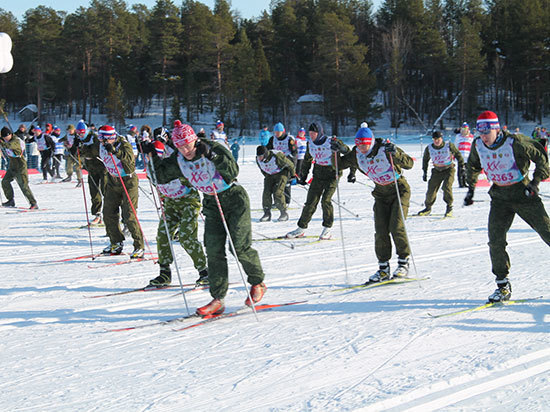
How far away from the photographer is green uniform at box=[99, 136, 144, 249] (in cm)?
798

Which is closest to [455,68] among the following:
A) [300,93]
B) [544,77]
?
[544,77]

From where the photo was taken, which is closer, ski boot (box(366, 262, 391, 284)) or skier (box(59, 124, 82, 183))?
ski boot (box(366, 262, 391, 284))

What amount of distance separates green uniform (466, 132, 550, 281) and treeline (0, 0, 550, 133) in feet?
146

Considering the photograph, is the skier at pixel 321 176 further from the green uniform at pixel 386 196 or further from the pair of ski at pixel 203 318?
the pair of ski at pixel 203 318

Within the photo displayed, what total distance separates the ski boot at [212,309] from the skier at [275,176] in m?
5.79

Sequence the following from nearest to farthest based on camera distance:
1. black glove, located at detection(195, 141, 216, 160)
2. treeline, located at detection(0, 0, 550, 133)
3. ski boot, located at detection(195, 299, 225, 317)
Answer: black glove, located at detection(195, 141, 216, 160)
ski boot, located at detection(195, 299, 225, 317)
treeline, located at detection(0, 0, 550, 133)

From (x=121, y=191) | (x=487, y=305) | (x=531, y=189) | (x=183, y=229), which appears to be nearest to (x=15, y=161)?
(x=121, y=191)

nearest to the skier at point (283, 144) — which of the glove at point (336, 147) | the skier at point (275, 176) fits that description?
the skier at point (275, 176)

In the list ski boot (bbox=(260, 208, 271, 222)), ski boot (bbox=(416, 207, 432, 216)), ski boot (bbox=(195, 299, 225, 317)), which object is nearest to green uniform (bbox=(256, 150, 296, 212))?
ski boot (bbox=(260, 208, 271, 222))

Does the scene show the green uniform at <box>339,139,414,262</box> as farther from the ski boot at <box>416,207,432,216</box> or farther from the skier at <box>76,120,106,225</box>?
the ski boot at <box>416,207,432,216</box>

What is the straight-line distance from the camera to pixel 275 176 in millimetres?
11391

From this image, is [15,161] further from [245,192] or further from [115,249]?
[245,192]

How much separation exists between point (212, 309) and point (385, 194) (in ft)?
7.81

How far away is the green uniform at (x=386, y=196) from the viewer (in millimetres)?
6293
